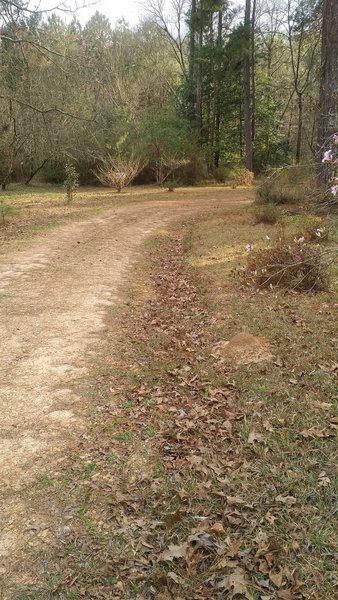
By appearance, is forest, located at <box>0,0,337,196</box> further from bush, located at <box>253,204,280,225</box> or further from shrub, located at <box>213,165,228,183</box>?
bush, located at <box>253,204,280,225</box>

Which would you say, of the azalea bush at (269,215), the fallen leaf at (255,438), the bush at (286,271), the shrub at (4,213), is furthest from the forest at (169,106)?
the fallen leaf at (255,438)

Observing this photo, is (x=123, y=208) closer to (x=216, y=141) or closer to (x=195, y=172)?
(x=195, y=172)

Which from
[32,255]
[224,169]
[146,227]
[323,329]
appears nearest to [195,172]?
[224,169]

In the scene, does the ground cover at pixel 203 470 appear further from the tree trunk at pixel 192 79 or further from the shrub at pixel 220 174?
the tree trunk at pixel 192 79

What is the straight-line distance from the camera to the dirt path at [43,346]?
10.2 feet

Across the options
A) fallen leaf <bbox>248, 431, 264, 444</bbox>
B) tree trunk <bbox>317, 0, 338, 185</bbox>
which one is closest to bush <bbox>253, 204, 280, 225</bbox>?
tree trunk <bbox>317, 0, 338, 185</bbox>

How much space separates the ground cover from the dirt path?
17 cm

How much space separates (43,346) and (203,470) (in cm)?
252

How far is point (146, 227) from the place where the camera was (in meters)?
12.6

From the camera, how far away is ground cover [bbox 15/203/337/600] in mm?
2492

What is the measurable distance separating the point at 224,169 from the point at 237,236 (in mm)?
14398

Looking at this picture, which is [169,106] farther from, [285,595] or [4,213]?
[285,595]

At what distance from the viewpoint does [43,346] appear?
505cm

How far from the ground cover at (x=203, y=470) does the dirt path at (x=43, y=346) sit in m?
0.17
